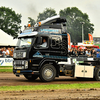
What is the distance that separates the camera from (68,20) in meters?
118

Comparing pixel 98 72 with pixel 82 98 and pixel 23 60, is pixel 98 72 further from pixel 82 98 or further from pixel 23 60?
pixel 82 98

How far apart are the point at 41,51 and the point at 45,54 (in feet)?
0.98

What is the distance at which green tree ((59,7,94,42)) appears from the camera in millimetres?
115312

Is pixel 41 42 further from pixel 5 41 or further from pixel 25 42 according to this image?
pixel 5 41

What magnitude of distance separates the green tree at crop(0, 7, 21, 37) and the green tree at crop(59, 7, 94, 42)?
93.1 ft

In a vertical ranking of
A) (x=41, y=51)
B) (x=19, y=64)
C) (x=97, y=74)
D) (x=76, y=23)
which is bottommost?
(x=97, y=74)

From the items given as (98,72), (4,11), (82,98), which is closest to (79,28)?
(4,11)

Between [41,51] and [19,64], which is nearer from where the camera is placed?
[41,51]

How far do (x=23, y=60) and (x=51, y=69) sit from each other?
163cm

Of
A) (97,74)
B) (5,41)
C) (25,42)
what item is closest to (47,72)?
(25,42)

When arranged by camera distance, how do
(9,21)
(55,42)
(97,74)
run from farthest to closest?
1. (9,21)
2. (97,74)
3. (55,42)

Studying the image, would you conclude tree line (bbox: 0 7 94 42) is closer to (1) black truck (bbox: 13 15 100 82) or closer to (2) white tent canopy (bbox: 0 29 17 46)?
(2) white tent canopy (bbox: 0 29 17 46)

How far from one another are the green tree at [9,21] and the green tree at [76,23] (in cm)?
2839

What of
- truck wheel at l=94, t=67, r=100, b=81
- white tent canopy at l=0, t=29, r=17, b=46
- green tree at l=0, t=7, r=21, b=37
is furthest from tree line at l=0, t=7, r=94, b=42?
truck wheel at l=94, t=67, r=100, b=81
